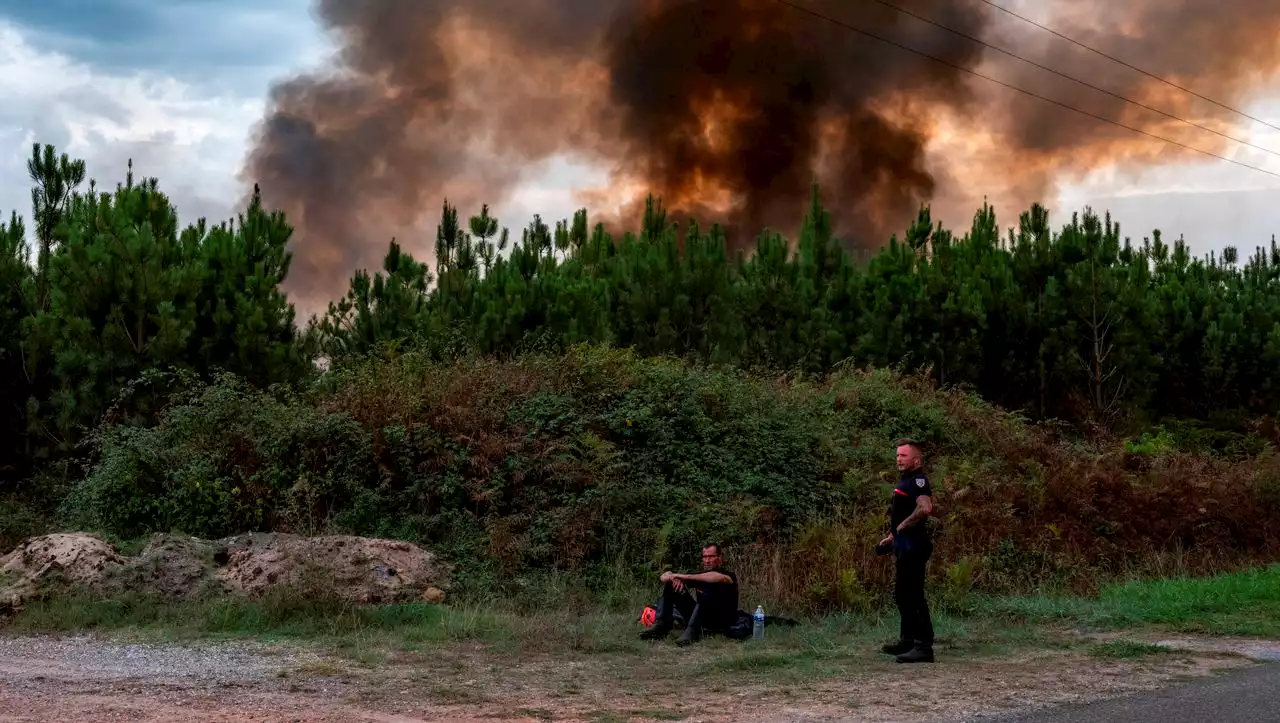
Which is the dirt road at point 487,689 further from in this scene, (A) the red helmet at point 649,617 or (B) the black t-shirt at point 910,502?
(B) the black t-shirt at point 910,502

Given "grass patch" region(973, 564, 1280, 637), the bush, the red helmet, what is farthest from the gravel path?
"grass patch" region(973, 564, 1280, 637)

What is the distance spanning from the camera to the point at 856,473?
16984 mm

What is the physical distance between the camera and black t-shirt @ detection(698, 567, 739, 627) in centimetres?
1196

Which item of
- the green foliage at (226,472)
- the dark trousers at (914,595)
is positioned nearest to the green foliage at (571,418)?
the green foliage at (226,472)

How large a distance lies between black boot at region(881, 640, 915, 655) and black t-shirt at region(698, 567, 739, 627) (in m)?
1.95

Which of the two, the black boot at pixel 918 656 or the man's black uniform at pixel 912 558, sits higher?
the man's black uniform at pixel 912 558

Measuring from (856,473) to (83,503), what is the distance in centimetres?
1182

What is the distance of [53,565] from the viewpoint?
13.8 metres

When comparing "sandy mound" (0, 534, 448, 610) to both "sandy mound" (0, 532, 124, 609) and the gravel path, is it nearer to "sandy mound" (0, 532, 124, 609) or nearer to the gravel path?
"sandy mound" (0, 532, 124, 609)

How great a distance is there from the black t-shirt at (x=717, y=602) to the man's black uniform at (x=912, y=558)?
2.21 m

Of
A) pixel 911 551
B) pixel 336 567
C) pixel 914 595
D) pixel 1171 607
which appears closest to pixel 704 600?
pixel 914 595

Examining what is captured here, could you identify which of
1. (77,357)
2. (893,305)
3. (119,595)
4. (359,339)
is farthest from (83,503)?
(893,305)

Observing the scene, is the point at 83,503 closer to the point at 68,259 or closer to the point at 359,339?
Answer: the point at 68,259

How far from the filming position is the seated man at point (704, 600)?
11930mm
